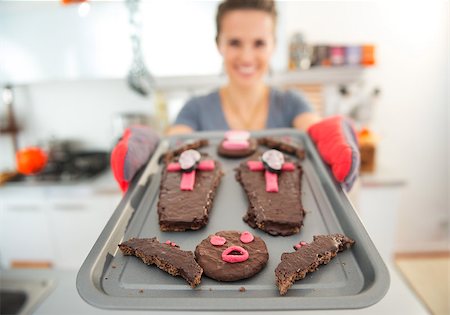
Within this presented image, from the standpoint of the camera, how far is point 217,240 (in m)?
0.63

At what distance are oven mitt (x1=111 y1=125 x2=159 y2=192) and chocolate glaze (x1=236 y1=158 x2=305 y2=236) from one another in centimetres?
22

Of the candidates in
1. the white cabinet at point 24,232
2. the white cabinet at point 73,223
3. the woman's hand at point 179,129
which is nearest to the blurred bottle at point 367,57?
the woman's hand at point 179,129

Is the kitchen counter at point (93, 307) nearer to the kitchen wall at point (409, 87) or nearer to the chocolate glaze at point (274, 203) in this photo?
the chocolate glaze at point (274, 203)

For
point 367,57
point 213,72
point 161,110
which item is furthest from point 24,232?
point 367,57

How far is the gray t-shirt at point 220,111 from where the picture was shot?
1344mm

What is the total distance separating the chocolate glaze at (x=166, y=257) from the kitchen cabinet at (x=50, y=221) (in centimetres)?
150

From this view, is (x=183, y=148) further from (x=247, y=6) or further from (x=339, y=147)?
(x=247, y=6)

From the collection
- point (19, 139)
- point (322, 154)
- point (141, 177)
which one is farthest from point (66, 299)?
point (19, 139)

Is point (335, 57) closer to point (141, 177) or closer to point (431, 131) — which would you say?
point (431, 131)

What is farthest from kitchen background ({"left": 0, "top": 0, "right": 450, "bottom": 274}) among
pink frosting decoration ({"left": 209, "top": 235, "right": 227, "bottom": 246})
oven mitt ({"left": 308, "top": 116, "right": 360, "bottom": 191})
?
pink frosting decoration ({"left": 209, "top": 235, "right": 227, "bottom": 246})

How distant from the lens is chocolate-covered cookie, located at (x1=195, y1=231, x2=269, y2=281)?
572 mm

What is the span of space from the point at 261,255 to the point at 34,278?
0.89 meters

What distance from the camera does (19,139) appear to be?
255cm

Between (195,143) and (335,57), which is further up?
(335,57)
